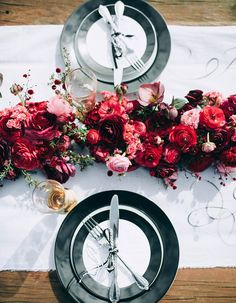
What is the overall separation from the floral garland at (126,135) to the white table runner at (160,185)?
1.8 inches

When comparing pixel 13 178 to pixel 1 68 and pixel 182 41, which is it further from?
pixel 182 41

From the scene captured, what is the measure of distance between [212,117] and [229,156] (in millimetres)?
115

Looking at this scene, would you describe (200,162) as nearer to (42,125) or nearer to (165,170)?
(165,170)

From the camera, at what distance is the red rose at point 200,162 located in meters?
1.25

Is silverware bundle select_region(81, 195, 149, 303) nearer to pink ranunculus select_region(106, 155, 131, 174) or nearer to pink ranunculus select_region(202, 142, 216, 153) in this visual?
pink ranunculus select_region(106, 155, 131, 174)

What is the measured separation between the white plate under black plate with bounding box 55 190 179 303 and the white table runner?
0.05 meters

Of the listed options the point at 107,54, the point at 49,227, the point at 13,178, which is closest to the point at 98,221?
the point at 49,227

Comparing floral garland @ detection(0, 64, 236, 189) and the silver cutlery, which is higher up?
the silver cutlery

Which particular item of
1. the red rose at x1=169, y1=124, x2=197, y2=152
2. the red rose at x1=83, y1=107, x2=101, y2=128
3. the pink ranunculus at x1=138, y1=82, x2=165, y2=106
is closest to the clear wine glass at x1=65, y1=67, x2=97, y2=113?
the red rose at x1=83, y1=107, x2=101, y2=128

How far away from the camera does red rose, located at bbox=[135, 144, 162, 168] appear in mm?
1213

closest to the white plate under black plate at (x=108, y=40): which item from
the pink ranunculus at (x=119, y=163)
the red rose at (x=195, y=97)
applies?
the red rose at (x=195, y=97)

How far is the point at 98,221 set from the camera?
4.01ft

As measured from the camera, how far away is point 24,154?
46.3 inches

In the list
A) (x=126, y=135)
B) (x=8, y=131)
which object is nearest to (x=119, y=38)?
(x=126, y=135)
